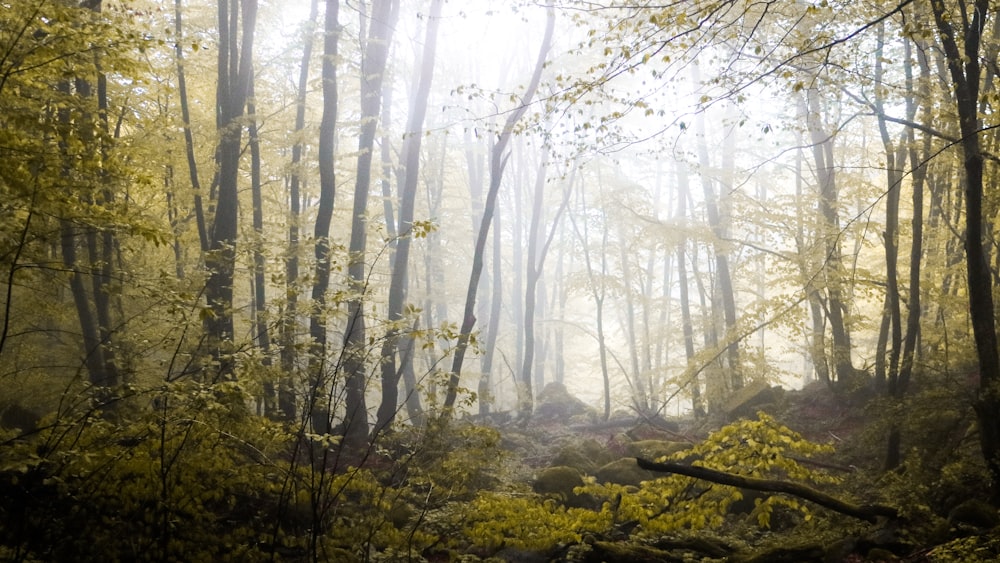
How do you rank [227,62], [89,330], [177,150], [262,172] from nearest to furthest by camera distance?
1. [89,330]
2. [227,62]
3. [177,150]
4. [262,172]

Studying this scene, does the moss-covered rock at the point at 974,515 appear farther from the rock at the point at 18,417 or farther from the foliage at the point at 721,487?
the rock at the point at 18,417

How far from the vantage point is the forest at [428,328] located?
5.16 metres

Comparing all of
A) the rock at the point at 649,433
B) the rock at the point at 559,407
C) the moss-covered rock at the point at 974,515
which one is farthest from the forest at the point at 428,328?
the rock at the point at 559,407

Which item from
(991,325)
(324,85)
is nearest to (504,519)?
(991,325)

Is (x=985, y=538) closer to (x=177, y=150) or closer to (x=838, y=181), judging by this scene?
(x=838, y=181)

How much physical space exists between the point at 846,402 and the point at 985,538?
946 cm

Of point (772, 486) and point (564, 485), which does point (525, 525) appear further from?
point (564, 485)

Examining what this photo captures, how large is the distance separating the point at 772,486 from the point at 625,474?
14.5ft

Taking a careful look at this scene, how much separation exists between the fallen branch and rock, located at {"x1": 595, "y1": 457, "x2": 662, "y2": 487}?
4.10 m

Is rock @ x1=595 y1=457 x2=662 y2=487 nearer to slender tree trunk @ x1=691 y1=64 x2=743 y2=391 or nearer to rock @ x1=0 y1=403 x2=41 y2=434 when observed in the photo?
slender tree trunk @ x1=691 y1=64 x2=743 y2=391

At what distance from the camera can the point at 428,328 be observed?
8.44 meters

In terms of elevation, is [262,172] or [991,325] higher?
[262,172]

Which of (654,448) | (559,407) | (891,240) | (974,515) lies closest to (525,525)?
(974,515)

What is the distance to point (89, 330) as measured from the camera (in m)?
10.1
